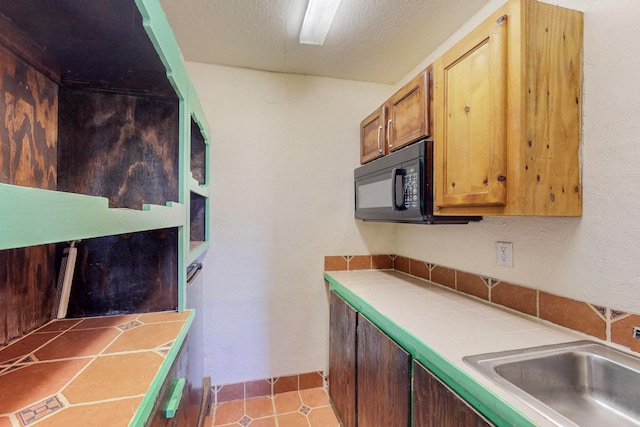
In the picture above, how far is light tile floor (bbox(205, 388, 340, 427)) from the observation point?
1.74 meters

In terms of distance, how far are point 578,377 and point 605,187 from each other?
617 millimetres

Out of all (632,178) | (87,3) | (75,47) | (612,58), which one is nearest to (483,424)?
(632,178)

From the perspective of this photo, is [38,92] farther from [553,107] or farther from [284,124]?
[553,107]

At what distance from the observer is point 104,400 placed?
1.82ft

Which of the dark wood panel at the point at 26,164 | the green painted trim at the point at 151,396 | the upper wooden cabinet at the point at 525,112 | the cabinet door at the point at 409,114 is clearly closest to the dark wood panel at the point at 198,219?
the dark wood panel at the point at 26,164

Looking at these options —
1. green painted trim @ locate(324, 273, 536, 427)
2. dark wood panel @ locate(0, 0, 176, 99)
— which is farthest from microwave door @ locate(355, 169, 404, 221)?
dark wood panel @ locate(0, 0, 176, 99)

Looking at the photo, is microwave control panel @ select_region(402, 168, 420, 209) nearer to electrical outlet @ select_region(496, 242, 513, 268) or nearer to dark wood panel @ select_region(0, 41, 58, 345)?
electrical outlet @ select_region(496, 242, 513, 268)

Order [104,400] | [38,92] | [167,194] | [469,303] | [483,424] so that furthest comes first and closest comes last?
[469,303]
[167,194]
[38,92]
[483,424]
[104,400]

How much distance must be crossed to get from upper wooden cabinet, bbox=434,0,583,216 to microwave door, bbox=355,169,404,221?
40cm

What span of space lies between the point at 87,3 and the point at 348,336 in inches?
65.9

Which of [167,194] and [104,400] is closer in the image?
[104,400]

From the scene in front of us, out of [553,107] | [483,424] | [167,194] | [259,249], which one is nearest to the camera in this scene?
[483,424]

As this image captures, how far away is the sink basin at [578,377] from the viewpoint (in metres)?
0.81

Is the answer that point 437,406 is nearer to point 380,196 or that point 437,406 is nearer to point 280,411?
point 380,196
